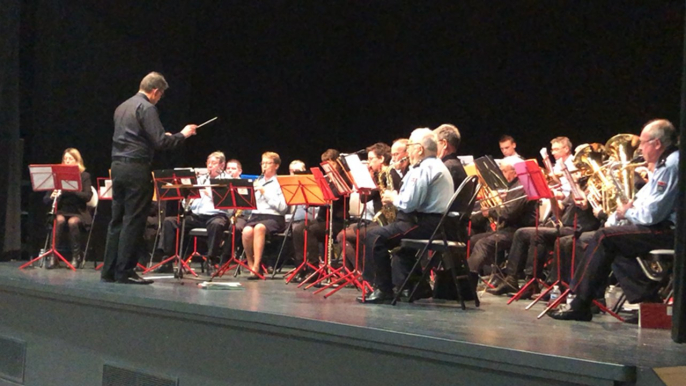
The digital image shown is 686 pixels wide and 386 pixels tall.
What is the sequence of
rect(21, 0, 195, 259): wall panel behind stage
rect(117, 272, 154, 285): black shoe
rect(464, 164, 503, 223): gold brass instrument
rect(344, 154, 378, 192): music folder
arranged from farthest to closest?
rect(21, 0, 195, 259): wall panel behind stage → rect(464, 164, 503, 223): gold brass instrument → rect(117, 272, 154, 285): black shoe → rect(344, 154, 378, 192): music folder

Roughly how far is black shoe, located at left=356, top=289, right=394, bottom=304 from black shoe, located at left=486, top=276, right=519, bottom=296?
1420 mm

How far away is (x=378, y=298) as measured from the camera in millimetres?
5324

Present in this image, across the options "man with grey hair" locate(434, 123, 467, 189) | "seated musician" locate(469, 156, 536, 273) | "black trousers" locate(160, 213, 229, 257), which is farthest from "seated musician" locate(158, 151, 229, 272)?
"man with grey hair" locate(434, 123, 467, 189)

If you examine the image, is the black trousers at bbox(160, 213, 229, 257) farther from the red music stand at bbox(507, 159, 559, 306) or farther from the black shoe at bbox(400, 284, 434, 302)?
the red music stand at bbox(507, 159, 559, 306)

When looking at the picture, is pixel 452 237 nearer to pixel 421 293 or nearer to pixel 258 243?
pixel 421 293

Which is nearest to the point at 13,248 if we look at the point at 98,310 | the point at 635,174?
the point at 98,310

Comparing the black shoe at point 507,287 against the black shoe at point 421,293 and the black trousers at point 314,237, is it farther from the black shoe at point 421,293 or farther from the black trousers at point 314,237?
the black trousers at point 314,237

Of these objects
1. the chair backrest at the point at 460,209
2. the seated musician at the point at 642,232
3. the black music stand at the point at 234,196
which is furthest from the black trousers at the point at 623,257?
the black music stand at the point at 234,196

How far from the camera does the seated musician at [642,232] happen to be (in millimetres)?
4254

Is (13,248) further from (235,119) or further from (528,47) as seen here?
(528,47)

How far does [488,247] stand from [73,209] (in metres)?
4.43

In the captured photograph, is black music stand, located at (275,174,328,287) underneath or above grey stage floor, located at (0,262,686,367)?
above

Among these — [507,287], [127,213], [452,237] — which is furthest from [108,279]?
[507,287]

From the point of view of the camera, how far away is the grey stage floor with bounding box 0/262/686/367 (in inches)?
130
